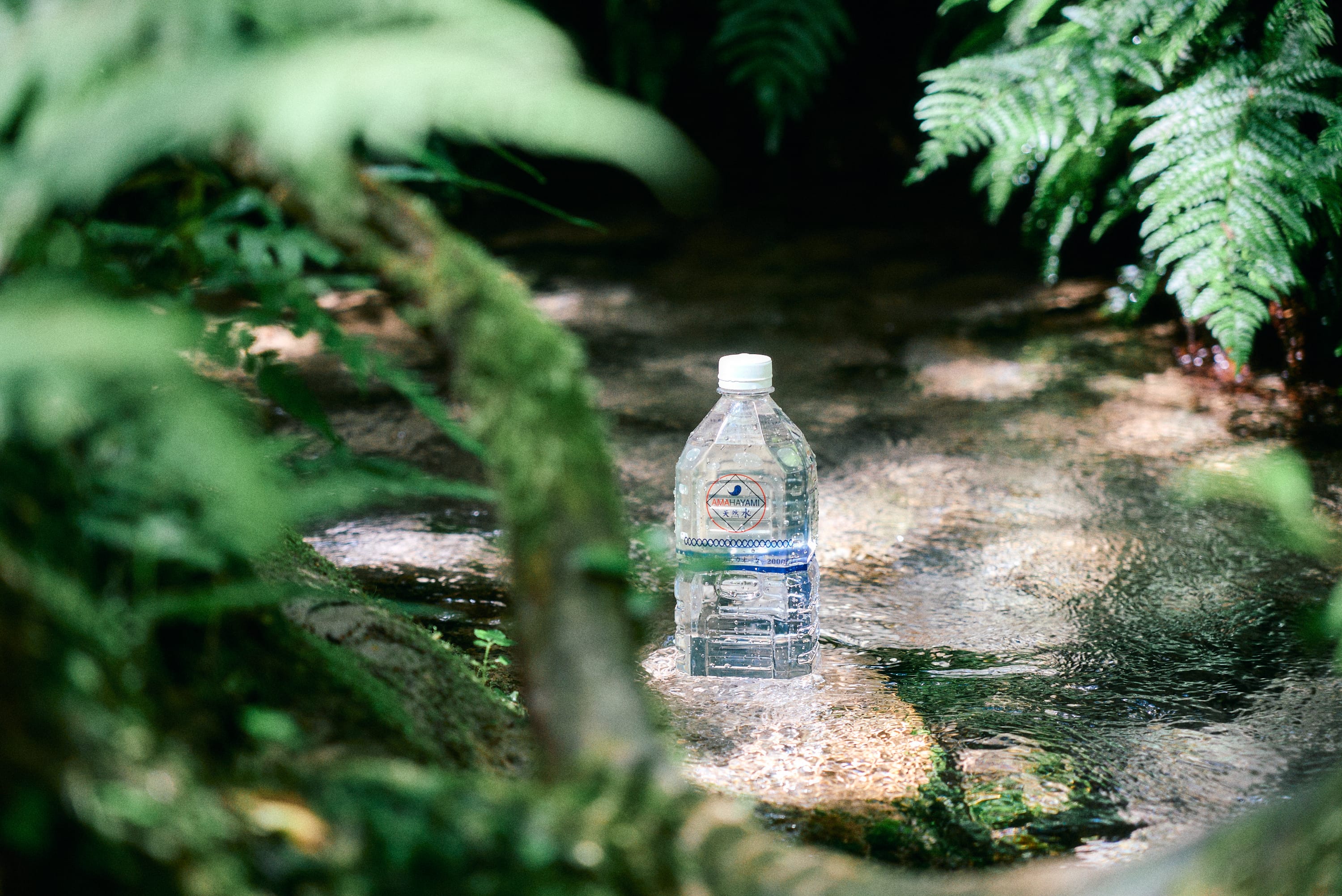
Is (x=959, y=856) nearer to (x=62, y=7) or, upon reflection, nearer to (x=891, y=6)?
(x=62, y=7)

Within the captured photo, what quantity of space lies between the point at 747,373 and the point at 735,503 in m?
0.24

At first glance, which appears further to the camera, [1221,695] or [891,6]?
[891,6]

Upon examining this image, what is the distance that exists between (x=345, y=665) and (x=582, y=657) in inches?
15.7

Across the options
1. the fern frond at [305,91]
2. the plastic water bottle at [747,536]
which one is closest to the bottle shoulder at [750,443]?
the plastic water bottle at [747,536]

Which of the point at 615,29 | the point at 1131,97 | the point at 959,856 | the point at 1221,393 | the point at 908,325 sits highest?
the point at 615,29

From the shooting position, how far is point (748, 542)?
2.01 meters

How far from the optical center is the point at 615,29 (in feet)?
17.4

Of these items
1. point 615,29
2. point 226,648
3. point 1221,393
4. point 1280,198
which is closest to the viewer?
point 226,648

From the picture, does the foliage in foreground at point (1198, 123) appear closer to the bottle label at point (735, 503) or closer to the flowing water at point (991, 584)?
the flowing water at point (991, 584)

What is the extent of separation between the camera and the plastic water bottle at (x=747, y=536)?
1967mm

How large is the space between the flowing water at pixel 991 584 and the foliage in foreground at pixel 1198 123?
42cm

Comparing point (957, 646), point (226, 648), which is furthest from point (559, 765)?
point (957, 646)

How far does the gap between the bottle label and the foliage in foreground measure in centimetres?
132

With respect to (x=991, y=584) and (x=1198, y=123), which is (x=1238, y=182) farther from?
(x=991, y=584)
